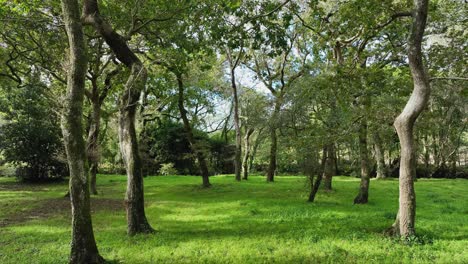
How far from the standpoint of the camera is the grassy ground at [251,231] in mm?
7824

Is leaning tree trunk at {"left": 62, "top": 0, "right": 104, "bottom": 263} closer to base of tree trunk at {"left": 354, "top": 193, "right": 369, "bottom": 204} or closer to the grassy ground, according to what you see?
the grassy ground

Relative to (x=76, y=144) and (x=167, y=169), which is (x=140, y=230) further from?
(x=167, y=169)

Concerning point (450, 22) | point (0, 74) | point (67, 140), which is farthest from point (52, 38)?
point (450, 22)

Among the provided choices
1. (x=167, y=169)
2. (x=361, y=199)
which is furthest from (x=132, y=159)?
(x=167, y=169)

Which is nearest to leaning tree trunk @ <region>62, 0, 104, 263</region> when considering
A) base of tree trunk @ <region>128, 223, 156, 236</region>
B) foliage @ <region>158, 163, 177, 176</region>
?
base of tree trunk @ <region>128, 223, 156, 236</region>

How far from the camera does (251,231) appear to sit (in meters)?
10.2

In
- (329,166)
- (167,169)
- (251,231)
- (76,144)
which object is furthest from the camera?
(167,169)

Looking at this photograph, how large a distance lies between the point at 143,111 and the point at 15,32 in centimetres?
1456

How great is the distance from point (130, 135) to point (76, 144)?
281cm

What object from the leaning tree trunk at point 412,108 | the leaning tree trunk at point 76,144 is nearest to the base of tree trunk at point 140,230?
the leaning tree trunk at point 76,144

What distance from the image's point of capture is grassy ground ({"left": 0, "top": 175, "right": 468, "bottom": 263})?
25.7 feet

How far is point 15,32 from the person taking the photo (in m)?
15.3

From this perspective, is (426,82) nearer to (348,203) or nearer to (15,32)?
(348,203)

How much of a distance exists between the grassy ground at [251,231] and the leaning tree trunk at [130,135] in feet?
2.07
